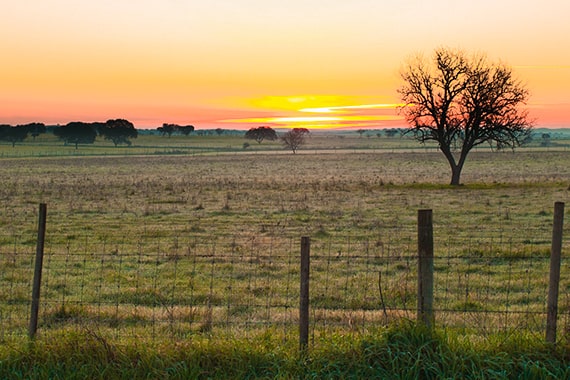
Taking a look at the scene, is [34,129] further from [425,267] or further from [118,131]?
[425,267]

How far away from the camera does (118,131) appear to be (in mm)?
186500

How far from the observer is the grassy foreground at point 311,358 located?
20.8 feet

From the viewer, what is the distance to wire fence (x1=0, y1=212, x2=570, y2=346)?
935 centimetres

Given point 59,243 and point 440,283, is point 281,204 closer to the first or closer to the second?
point 59,243

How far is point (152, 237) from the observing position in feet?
61.4

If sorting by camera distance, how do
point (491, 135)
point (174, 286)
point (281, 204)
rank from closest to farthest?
point (174, 286)
point (281, 204)
point (491, 135)

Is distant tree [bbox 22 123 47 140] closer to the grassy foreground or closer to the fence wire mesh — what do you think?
the fence wire mesh

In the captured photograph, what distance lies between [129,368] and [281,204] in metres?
21.9

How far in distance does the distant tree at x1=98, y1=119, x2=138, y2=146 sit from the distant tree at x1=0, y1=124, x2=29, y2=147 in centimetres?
2445

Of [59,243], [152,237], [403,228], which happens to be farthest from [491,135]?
[59,243]

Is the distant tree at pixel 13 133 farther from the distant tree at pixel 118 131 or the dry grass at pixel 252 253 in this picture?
the dry grass at pixel 252 253

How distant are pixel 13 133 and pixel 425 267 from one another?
187m

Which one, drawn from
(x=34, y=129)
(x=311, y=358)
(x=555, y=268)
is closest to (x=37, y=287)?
(x=311, y=358)

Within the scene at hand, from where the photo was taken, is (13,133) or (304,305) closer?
(304,305)
